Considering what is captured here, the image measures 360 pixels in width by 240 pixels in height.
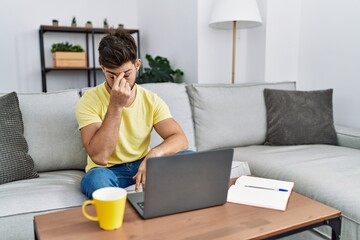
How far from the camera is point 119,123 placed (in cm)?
122

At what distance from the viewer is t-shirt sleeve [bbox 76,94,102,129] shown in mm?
1296

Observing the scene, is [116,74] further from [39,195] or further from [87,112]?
[39,195]

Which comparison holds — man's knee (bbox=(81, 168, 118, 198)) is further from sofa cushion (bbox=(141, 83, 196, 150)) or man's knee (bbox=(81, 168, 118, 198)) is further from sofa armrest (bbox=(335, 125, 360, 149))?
sofa armrest (bbox=(335, 125, 360, 149))

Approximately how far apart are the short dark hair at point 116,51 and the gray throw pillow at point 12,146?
22.7 inches

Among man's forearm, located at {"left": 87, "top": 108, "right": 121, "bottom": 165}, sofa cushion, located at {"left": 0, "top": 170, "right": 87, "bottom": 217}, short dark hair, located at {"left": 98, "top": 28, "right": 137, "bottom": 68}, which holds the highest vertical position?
short dark hair, located at {"left": 98, "top": 28, "right": 137, "bottom": 68}

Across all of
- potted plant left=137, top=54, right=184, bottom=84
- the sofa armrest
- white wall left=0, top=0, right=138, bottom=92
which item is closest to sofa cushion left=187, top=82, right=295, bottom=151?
the sofa armrest

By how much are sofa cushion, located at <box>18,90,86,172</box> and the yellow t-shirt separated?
290 mm

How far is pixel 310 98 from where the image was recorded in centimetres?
209

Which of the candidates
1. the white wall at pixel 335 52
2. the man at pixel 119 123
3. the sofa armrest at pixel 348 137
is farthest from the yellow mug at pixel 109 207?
the white wall at pixel 335 52

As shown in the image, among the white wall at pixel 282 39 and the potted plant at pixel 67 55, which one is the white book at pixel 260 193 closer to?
the white wall at pixel 282 39

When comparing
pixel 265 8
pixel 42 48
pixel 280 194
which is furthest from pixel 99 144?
pixel 42 48

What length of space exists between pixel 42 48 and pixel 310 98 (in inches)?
112

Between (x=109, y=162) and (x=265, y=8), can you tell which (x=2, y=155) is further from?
(x=265, y=8)

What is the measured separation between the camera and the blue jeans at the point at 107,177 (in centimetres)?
112
